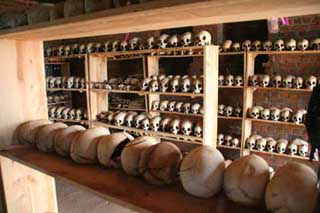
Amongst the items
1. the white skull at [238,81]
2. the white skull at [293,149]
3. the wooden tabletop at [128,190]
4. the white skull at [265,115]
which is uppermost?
the white skull at [238,81]

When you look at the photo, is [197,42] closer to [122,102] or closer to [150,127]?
[150,127]

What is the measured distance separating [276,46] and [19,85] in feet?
8.41

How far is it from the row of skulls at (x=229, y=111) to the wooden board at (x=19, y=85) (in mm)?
2403

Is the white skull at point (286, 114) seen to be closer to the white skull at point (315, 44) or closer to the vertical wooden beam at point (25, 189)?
the white skull at point (315, 44)

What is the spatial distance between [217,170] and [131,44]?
2.81 m

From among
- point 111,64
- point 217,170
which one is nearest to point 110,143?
point 217,170

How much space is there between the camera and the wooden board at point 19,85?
44.5 inches

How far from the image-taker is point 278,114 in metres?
2.90

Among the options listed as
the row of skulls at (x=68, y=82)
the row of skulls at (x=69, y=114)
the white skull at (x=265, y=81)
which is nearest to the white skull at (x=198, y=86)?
the white skull at (x=265, y=81)

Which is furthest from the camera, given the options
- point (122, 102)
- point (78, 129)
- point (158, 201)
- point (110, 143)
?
point (122, 102)

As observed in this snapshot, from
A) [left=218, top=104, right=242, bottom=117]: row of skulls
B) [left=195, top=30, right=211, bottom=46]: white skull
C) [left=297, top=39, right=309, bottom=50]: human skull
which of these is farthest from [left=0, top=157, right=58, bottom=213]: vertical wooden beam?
Answer: [left=297, top=39, right=309, bottom=50]: human skull

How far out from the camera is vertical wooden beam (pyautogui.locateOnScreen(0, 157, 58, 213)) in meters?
1.09

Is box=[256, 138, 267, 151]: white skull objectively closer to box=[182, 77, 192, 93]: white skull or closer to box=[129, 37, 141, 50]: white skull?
box=[182, 77, 192, 93]: white skull

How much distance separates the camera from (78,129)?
3.26 ft
